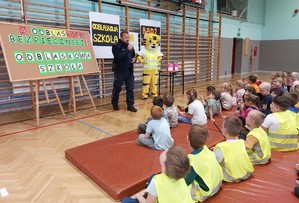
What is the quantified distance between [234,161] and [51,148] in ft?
7.68

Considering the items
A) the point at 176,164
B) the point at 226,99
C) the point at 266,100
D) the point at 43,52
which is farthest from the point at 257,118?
the point at 43,52

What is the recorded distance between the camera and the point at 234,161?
2.11m

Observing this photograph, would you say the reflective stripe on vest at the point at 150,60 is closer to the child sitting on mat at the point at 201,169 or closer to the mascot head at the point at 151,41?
the mascot head at the point at 151,41

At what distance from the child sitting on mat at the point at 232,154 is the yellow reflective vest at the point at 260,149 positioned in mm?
307

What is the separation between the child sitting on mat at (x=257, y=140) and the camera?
7.76 ft

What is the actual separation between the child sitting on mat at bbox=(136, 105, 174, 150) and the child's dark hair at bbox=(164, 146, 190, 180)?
4.65 feet

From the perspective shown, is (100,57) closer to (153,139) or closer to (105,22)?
(105,22)

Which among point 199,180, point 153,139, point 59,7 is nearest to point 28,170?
point 153,139

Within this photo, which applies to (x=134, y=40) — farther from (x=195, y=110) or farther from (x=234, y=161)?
(x=234, y=161)

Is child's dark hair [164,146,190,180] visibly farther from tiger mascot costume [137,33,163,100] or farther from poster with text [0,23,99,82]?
tiger mascot costume [137,33,163,100]

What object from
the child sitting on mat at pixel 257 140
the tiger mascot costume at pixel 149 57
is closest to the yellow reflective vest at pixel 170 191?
the child sitting on mat at pixel 257 140

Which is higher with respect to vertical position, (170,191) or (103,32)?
(103,32)

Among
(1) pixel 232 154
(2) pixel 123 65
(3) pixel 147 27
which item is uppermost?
(3) pixel 147 27

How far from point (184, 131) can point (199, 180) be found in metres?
1.76
